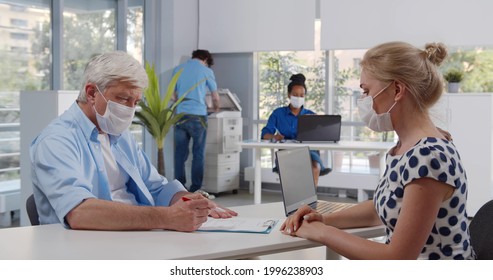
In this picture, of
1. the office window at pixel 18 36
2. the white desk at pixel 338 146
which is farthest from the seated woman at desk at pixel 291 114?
the office window at pixel 18 36

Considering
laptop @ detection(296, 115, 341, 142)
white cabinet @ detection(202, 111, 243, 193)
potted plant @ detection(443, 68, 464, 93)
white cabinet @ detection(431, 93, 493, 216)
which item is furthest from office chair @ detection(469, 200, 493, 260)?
white cabinet @ detection(202, 111, 243, 193)

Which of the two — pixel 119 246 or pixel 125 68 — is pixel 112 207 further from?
pixel 125 68

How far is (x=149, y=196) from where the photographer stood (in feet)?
8.95

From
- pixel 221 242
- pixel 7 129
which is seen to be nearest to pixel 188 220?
pixel 221 242

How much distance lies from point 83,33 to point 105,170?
498cm

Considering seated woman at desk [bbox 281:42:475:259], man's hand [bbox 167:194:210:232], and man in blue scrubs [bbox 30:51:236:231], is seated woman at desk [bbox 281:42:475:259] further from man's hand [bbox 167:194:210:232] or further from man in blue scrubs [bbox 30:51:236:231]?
man in blue scrubs [bbox 30:51:236:231]

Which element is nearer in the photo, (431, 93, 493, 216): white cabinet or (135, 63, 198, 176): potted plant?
(431, 93, 493, 216): white cabinet

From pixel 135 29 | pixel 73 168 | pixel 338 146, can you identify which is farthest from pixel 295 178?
pixel 135 29

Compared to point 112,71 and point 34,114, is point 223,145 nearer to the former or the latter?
point 34,114

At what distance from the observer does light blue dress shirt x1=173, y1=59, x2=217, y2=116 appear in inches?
307

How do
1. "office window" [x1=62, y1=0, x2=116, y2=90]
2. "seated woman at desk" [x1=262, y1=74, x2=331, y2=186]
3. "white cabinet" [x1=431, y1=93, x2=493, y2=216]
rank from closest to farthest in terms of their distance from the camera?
"white cabinet" [x1=431, y1=93, x2=493, y2=216] < "seated woman at desk" [x1=262, y1=74, x2=331, y2=186] < "office window" [x1=62, y1=0, x2=116, y2=90]

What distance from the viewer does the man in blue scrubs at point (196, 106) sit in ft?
25.6

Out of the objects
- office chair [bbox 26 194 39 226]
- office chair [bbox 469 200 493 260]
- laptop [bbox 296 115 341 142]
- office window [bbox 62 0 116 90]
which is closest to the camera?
office chair [bbox 469 200 493 260]

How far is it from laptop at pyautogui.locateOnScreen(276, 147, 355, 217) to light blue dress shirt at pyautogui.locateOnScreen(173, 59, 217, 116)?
5105 millimetres
